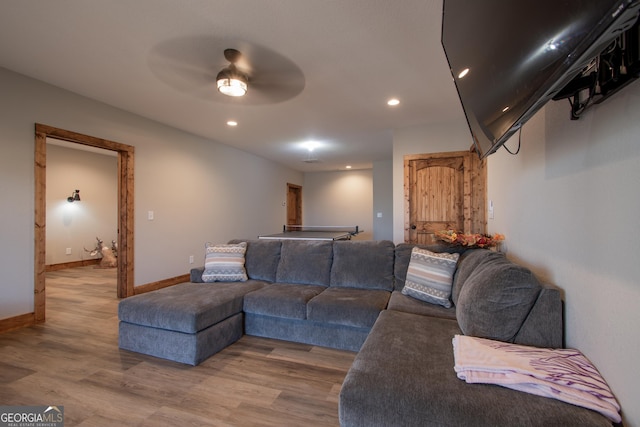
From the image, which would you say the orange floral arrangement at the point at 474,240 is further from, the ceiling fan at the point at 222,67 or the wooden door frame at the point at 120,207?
the wooden door frame at the point at 120,207

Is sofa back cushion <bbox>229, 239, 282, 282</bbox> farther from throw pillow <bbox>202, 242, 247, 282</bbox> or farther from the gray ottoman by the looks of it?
the gray ottoman

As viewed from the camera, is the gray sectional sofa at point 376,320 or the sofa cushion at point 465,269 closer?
the gray sectional sofa at point 376,320

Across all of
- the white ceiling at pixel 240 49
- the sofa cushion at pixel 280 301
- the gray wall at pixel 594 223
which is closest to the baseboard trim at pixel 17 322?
the sofa cushion at pixel 280 301

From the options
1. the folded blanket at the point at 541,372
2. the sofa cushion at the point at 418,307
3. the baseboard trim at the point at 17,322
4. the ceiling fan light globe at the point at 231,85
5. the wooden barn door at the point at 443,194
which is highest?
the ceiling fan light globe at the point at 231,85

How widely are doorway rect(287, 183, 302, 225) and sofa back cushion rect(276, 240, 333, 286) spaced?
5250 millimetres

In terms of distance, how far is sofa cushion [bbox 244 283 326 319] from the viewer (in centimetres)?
231

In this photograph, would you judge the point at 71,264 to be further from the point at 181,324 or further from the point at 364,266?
the point at 364,266

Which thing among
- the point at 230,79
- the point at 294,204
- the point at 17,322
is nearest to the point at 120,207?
the point at 17,322

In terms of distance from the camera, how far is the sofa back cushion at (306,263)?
283 cm

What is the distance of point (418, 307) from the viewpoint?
6.72ft

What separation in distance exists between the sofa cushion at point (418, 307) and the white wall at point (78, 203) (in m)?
Result: 6.73

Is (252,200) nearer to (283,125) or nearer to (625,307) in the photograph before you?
(283,125)

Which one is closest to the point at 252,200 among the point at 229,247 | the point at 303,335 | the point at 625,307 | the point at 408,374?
the point at 229,247

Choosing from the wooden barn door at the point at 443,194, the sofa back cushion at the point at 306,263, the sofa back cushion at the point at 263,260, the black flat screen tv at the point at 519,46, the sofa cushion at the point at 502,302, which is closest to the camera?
the black flat screen tv at the point at 519,46
